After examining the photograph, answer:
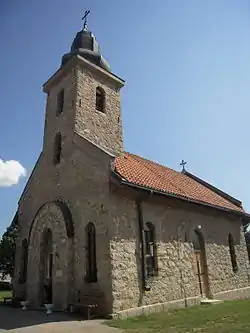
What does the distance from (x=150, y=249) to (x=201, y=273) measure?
4224 mm

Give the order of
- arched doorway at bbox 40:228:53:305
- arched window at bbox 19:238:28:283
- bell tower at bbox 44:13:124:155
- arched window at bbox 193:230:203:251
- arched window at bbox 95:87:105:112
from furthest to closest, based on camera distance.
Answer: arched window at bbox 95:87:105:112 → arched window at bbox 193:230:203:251 → arched window at bbox 19:238:28:283 → bell tower at bbox 44:13:124:155 → arched doorway at bbox 40:228:53:305

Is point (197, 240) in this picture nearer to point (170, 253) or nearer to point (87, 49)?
point (170, 253)

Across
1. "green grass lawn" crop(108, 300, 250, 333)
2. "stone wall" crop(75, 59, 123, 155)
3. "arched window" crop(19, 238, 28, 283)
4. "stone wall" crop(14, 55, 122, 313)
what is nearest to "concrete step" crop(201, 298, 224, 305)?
"green grass lawn" crop(108, 300, 250, 333)

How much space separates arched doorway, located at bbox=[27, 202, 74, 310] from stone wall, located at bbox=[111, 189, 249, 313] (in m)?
2.36

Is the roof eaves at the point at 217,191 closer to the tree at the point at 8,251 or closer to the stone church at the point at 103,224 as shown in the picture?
the stone church at the point at 103,224

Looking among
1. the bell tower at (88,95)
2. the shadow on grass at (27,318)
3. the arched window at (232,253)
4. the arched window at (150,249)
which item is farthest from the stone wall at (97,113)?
the arched window at (232,253)

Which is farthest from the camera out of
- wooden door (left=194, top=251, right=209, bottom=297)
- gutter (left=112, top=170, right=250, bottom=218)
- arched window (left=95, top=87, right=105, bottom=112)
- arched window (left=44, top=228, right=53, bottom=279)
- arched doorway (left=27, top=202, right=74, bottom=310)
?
arched window (left=95, top=87, right=105, bottom=112)

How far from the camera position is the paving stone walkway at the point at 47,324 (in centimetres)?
880

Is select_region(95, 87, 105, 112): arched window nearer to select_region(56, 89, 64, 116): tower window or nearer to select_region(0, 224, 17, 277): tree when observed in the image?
select_region(56, 89, 64, 116): tower window

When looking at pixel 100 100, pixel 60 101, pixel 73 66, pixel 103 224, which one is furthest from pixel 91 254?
pixel 73 66

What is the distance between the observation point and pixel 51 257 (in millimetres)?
14359

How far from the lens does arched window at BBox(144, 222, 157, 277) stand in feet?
41.8

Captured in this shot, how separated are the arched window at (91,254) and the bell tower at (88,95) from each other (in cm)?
472

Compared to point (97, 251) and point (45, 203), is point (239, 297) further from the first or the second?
point (45, 203)
